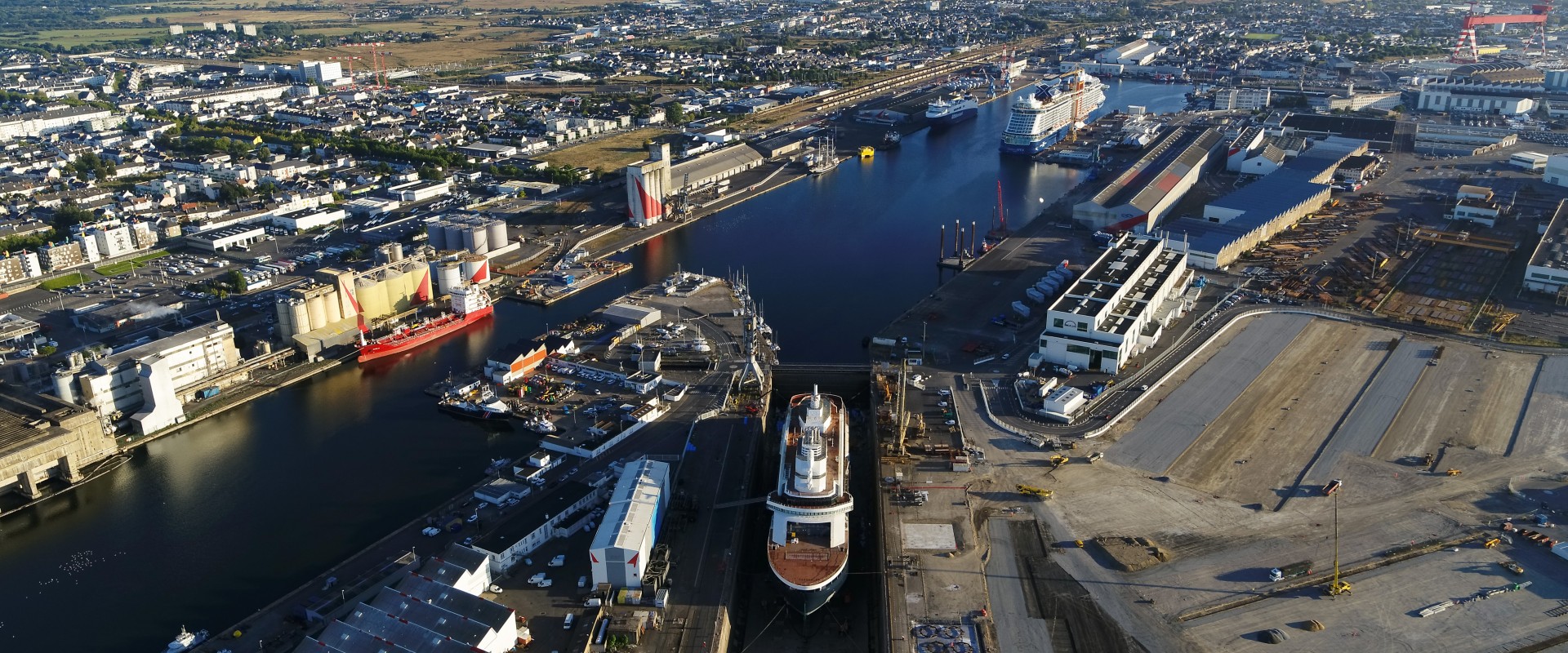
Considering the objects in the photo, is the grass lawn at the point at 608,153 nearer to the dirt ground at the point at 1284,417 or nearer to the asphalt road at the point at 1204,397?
the asphalt road at the point at 1204,397

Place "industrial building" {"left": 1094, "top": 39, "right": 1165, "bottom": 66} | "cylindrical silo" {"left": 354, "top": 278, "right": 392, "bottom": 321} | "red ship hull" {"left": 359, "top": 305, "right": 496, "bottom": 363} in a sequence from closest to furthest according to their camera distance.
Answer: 1. "red ship hull" {"left": 359, "top": 305, "right": 496, "bottom": 363}
2. "cylindrical silo" {"left": 354, "top": 278, "right": 392, "bottom": 321}
3. "industrial building" {"left": 1094, "top": 39, "right": 1165, "bottom": 66}

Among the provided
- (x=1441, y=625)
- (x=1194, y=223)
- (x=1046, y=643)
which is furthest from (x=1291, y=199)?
(x=1046, y=643)

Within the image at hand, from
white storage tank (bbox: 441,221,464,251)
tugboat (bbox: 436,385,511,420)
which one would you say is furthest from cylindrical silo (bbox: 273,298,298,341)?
white storage tank (bbox: 441,221,464,251)

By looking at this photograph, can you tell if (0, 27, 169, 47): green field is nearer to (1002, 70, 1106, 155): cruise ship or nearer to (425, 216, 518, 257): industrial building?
(425, 216, 518, 257): industrial building

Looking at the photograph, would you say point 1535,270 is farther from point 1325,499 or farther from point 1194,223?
point 1325,499

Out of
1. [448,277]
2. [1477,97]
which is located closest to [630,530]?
[448,277]

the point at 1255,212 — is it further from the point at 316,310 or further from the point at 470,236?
the point at 316,310

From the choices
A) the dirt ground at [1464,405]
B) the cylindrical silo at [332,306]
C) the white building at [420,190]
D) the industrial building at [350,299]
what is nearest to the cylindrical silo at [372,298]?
the industrial building at [350,299]
